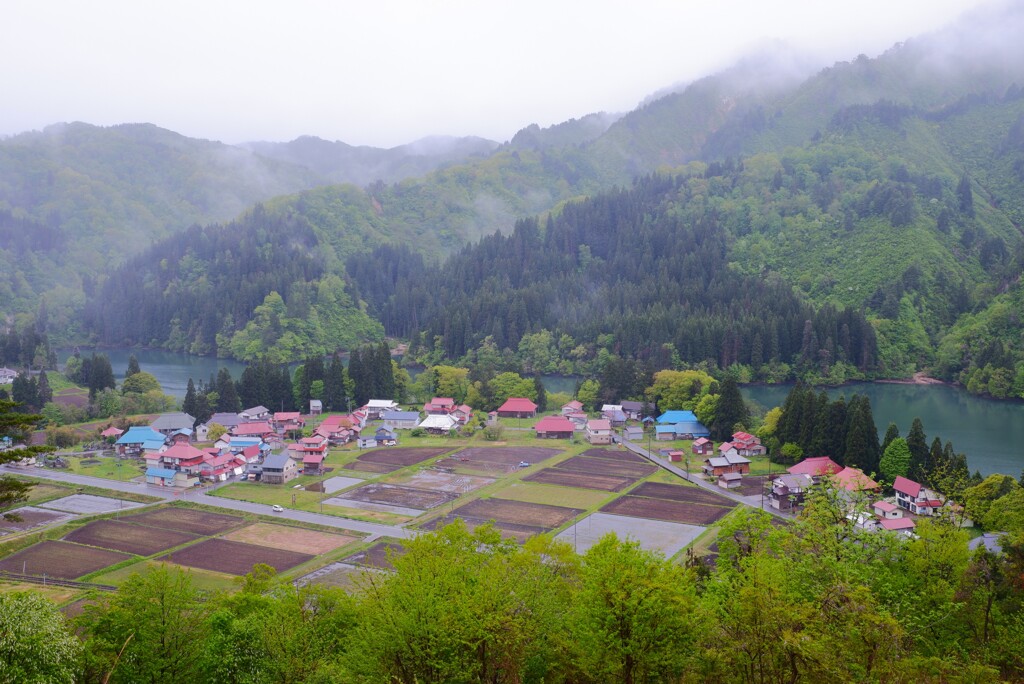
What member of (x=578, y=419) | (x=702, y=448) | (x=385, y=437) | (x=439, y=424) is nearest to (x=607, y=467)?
(x=702, y=448)

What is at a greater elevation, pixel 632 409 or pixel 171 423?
pixel 171 423

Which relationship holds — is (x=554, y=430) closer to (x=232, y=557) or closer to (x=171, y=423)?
(x=171, y=423)

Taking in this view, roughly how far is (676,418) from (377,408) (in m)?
30.1

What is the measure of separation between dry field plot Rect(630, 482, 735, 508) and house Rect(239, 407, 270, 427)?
38210 mm

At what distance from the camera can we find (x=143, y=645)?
66.1ft

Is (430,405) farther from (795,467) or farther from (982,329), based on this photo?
(982,329)

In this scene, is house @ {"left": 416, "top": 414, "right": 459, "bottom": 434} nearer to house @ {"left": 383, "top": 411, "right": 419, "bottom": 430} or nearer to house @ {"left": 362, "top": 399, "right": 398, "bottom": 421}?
house @ {"left": 383, "top": 411, "right": 419, "bottom": 430}

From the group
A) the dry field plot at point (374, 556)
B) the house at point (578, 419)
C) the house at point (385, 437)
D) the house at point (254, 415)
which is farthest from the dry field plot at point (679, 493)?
the house at point (254, 415)

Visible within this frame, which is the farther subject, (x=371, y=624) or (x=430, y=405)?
(x=430, y=405)

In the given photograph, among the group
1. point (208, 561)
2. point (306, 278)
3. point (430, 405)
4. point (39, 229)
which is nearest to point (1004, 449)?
point (430, 405)

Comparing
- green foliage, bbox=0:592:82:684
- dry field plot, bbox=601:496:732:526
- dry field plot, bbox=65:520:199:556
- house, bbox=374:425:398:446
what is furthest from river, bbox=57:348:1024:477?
green foliage, bbox=0:592:82:684

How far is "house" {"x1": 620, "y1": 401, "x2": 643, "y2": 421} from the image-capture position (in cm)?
7681

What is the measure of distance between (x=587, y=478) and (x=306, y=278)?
106174 millimetres

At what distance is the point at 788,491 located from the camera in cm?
4825
